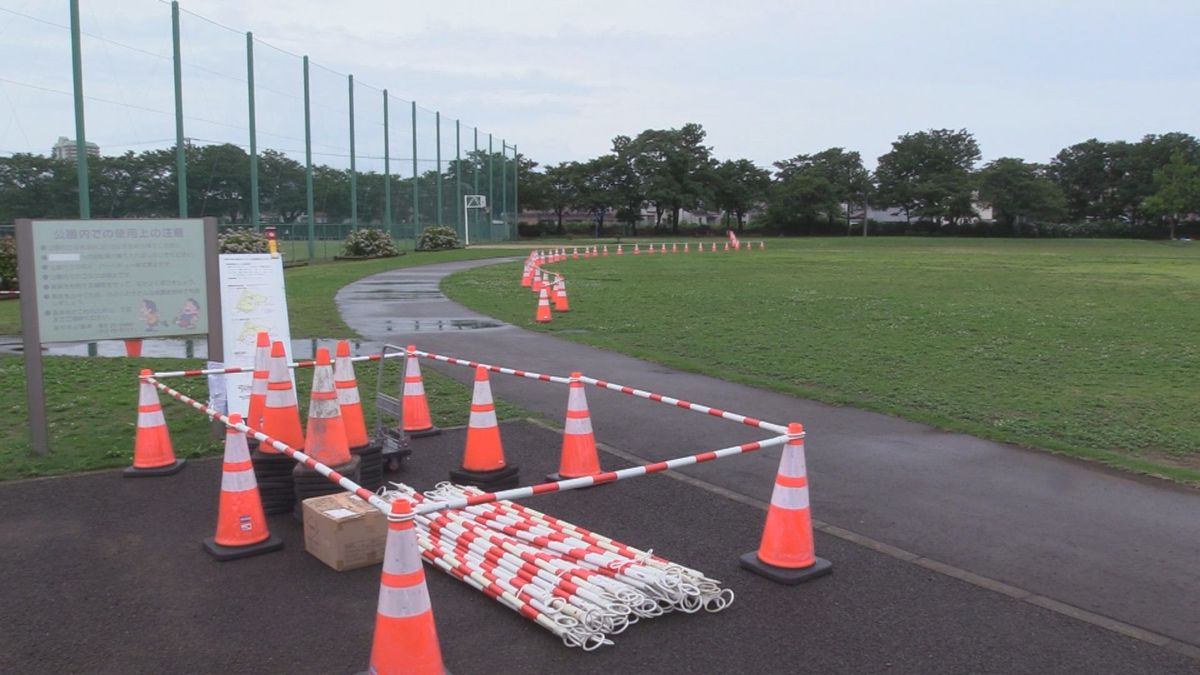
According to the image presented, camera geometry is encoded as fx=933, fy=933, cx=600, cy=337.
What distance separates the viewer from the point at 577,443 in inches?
281

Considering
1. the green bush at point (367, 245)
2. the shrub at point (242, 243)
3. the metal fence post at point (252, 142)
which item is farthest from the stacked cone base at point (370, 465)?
the green bush at point (367, 245)

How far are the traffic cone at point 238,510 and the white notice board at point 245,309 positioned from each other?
3184 millimetres

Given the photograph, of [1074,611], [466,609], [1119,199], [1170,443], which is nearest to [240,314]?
[466,609]

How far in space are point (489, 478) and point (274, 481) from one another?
152 cm

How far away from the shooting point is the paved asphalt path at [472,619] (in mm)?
4156

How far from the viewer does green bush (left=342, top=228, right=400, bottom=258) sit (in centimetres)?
4141

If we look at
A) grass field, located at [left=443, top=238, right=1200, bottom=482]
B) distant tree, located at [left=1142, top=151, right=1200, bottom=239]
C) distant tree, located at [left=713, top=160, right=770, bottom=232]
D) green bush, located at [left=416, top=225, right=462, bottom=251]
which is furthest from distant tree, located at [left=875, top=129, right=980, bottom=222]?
grass field, located at [left=443, top=238, right=1200, bottom=482]

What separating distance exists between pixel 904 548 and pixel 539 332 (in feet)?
34.7

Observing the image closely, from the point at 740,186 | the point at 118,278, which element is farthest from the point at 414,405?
the point at 740,186

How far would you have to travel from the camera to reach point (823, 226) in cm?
8806

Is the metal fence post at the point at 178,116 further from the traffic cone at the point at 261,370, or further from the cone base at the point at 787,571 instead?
the cone base at the point at 787,571

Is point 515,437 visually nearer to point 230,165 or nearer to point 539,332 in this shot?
point 539,332

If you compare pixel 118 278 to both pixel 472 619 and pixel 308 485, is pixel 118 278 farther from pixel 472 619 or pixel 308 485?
pixel 472 619

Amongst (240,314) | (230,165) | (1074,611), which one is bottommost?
(1074,611)
